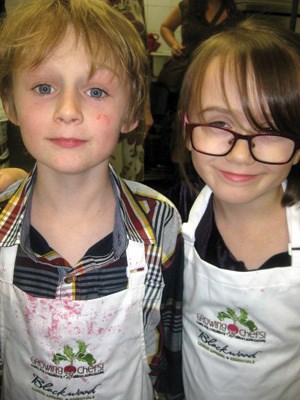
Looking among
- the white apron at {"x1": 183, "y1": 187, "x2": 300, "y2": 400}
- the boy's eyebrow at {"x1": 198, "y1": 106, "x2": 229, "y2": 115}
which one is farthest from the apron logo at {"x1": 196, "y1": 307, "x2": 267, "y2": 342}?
the boy's eyebrow at {"x1": 198, "y1": 106, "x2": 229, "y2": 115}

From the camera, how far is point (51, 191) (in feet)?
2.96

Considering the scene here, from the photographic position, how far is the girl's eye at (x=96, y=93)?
0.78 m

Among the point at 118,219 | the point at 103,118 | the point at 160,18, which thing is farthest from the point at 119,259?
the point at 160,18

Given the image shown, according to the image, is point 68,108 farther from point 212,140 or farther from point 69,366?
point 69,366

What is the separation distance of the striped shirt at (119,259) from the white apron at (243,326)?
5 centimetres

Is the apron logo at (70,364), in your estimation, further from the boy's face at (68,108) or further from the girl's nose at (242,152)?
the girl's nose at (242,152)

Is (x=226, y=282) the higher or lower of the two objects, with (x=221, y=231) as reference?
lower

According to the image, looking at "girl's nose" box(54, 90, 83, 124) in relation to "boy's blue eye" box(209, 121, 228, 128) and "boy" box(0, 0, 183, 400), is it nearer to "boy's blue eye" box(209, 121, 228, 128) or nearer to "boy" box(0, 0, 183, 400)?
"boy" box(0, 0, 183, 400)

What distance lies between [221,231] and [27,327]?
519 millimetres

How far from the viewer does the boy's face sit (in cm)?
74

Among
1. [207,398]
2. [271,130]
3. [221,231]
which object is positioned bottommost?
[207,398]

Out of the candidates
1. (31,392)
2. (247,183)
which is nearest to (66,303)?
(31,392)

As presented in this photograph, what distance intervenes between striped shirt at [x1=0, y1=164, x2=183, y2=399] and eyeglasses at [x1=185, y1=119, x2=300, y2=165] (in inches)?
8.1

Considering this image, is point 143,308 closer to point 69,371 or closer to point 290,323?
point 69,371
